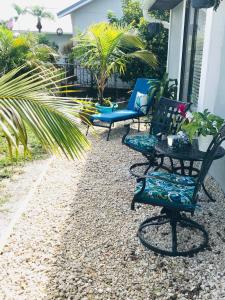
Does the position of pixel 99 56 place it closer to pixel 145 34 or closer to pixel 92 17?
pixel 145 34

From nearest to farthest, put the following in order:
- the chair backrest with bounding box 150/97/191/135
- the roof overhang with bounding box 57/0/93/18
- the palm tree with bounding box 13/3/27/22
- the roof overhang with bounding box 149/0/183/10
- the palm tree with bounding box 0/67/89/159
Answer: the palm tree with bounding box 0/67/89/159, the chair backrest with bounding box 150/97/191/135, the roof overhang with bounding box 149/0/183/10, the roof overhang with bounding box 57/0/93/18, the palm tree with bounding box 13/3/27/22

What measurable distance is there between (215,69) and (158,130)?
3.99ft

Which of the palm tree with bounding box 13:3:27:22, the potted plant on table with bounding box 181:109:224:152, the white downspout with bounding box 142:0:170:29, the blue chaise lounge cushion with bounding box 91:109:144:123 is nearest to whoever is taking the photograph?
the potted plant on table with bounding box 181:109:224:152

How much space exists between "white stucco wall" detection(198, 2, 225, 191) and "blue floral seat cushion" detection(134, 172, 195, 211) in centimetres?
140

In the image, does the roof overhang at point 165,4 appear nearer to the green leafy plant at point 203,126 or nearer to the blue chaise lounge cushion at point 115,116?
the blue chaise lounge cushion at point 115,116

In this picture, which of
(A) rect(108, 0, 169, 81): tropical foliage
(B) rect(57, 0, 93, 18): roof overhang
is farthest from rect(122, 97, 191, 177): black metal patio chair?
(B) rect(57, 0, 93, 18): roof overhang

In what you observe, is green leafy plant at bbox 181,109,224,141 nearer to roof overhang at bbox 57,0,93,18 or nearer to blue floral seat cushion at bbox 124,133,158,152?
blue floral seat cushion at bbox 124,133,158,152

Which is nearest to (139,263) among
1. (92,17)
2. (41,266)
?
(41,266)

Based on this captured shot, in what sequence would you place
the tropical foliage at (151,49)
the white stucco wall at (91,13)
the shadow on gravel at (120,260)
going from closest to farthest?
1. the shadow on gravel at (120,260)
2. the tropical foliage at (151,49)
3. the white stucco wall at (91,13)

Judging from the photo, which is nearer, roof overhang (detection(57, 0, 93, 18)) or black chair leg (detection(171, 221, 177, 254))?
black chair leg (detection(171, 221, 177, 254))

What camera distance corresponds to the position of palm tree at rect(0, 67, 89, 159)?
5.92 ft

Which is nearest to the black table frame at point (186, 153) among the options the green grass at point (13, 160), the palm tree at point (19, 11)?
the green grass at point (13, 160)

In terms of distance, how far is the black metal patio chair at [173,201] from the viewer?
2.74 meters

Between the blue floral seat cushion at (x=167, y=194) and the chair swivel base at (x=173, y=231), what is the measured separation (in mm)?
291
